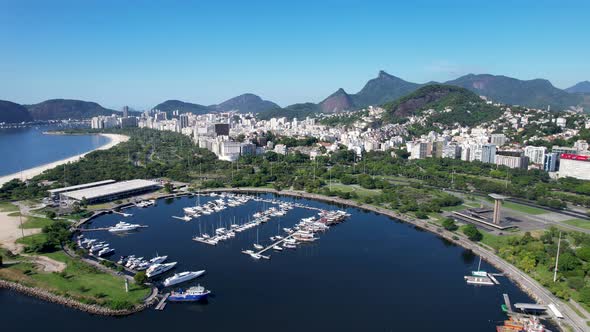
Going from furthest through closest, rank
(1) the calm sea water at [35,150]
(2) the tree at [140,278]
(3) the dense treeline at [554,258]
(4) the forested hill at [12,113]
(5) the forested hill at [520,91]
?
1. (5) the forested hill at [520,91]
2. (4) the forested hill at [12,113]
3. (1) the calm sea water at [35,150]
4. (2) the tree at [140,278]
5. (3) the dense treeline at [554,258]

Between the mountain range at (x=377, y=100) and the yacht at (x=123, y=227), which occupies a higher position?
the mountain range at (x=377, y=100)

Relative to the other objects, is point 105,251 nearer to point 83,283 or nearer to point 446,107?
point 83,283

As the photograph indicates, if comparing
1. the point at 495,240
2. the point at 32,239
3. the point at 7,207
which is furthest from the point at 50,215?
the point at 495,240

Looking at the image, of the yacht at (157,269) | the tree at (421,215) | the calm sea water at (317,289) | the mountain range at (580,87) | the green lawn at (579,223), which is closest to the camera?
the calm sea water at (317,289)

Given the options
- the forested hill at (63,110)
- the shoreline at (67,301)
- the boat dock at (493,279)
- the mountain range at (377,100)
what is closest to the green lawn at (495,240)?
the boat dock at (493,279)

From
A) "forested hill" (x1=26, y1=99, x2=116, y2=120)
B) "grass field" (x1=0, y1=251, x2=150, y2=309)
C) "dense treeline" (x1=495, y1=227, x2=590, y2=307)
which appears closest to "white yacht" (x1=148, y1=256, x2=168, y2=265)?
"grass field" (x1=0, y1=251, x2=150, y2=309)

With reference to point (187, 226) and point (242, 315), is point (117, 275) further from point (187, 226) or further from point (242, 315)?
point (187, 226)

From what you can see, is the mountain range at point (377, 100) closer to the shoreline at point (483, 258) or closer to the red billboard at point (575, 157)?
the red billboard at point (575, 157)
